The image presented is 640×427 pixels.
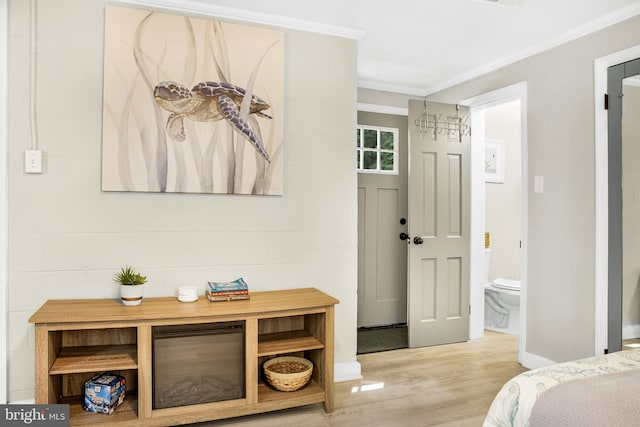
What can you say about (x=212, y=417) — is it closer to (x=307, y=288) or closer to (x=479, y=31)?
(x=307, y=288)

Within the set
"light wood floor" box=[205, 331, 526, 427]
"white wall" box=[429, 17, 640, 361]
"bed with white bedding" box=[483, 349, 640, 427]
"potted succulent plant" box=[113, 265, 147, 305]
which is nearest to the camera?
"bed with white bedding" box=[483, 349, 640, 427]

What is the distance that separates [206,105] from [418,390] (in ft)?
7.47

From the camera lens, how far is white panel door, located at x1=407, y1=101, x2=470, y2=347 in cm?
392

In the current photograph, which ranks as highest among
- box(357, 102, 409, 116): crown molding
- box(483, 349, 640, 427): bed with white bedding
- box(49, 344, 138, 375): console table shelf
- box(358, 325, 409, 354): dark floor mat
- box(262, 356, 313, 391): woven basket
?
box(357, 102, 409, 116): crown molding

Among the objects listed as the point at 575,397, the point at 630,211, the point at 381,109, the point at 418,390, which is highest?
the point at 381,109

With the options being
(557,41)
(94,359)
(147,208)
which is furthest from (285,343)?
(557,41)

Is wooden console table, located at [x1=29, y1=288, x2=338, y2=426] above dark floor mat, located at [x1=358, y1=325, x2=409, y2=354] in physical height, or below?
above

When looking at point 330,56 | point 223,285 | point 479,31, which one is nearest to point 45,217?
point 223,285

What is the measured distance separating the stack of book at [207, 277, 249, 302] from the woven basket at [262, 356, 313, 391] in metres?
0.48

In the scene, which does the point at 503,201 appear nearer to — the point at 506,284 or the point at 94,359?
the point at 506,284

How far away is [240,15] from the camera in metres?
2.84

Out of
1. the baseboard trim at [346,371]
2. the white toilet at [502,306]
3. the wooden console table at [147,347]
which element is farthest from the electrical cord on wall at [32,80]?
the white toilet at [502,306]

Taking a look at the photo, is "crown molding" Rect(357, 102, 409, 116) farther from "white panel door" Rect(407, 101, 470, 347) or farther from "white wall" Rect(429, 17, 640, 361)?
"white wall" Rect(429, 17, 640, 361)

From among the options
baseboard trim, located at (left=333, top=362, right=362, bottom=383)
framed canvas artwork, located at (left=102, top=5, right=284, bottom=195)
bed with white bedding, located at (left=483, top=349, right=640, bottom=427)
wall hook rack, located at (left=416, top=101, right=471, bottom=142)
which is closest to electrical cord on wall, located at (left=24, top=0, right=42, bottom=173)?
framed canvas artwork, located at (left=102, top=5, right=284, bottom=195)
